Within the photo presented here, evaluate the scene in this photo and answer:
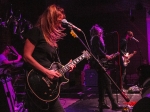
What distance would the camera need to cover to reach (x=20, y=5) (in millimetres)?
11430

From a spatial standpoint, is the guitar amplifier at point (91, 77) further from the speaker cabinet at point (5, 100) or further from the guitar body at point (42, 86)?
the guitar body at point (42, 86)

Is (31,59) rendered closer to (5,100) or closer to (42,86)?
(42,86)

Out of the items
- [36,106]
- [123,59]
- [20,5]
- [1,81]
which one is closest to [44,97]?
[36,106]

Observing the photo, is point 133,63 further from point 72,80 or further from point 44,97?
point 44,97

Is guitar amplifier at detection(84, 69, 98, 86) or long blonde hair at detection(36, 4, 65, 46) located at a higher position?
long blonde hair at detection(36, 4, 65, 46)

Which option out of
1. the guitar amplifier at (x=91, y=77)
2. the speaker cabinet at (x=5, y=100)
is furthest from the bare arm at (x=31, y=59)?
the guitar amplifier at (x=91, y=77)

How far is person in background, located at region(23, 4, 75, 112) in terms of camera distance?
2994 millimetres

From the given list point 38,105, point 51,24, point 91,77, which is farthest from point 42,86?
point 91,77

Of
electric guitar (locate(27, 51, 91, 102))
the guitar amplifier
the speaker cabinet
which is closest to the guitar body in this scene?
electric guitar (locate(27, 51, 91, 102))

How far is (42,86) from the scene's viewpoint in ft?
10.0

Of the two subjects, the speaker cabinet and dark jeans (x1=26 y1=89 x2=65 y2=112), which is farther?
the speaker cabinet

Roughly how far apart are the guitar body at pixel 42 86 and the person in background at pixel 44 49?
0.04 metres

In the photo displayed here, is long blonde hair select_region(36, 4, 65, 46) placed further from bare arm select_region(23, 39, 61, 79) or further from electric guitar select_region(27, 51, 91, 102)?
electric guitar select_region(27, 51, 91, 102)

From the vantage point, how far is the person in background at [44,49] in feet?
9.82
